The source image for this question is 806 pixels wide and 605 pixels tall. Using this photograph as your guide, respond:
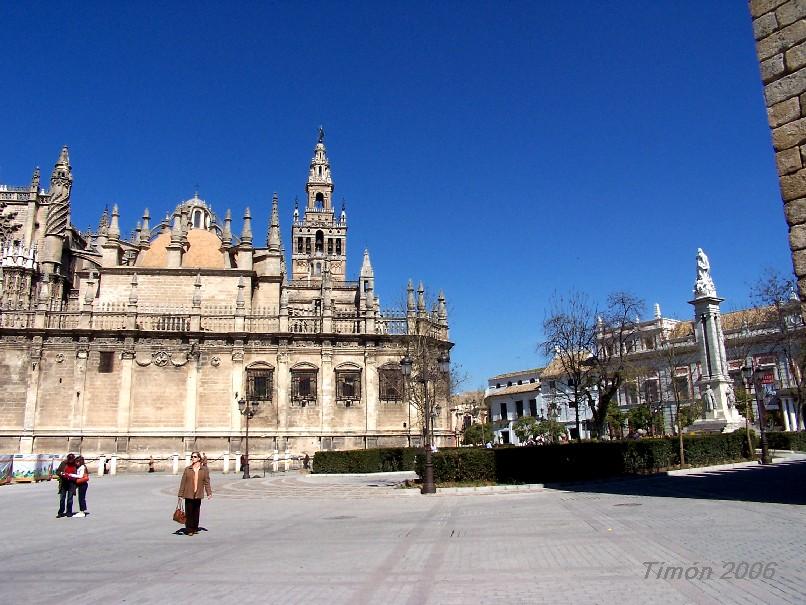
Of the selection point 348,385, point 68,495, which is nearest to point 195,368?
point 348,385

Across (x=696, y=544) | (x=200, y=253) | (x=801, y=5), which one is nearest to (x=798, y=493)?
(x=696, y=544)

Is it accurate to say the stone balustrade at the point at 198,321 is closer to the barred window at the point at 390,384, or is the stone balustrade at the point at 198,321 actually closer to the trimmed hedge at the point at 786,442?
the barred window at the point at 390,384

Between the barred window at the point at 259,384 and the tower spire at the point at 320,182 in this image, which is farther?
the tower spire at the point at 320,182

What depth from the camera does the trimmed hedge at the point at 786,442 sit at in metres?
31.3

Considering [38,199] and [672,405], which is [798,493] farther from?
[38,199]

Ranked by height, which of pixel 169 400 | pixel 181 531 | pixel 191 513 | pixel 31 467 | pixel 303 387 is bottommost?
pixel 181 531

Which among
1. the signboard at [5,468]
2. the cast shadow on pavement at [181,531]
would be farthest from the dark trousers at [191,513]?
the signboard at [5,468]

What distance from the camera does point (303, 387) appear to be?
1368 inches

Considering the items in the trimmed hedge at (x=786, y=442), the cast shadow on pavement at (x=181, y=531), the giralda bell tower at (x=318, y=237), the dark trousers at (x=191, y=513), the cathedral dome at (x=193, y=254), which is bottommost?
the cast shadow on pavement at (x=181, y=531)

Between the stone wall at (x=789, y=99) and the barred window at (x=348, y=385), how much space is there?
92.8 feet

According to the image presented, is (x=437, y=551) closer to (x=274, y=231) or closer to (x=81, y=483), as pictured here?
(x=81, y=483)

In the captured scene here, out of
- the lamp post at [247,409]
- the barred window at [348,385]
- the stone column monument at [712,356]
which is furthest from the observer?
the barred window at [348,385]

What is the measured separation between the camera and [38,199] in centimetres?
4884

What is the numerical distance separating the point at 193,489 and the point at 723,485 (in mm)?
13363
